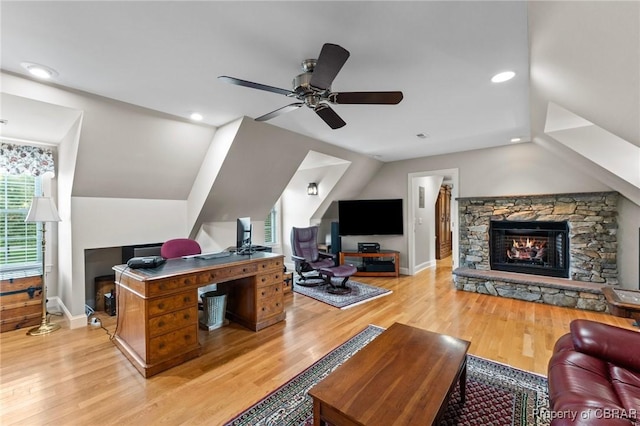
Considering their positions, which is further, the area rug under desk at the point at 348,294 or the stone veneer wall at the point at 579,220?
the area rug under desk at the point at 348,294

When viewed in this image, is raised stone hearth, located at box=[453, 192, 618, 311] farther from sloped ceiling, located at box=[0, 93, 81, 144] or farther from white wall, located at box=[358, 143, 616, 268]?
sloped ceiling, located at box=[0, 93, 81, 144]

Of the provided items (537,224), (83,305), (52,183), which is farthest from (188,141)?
(537,224)

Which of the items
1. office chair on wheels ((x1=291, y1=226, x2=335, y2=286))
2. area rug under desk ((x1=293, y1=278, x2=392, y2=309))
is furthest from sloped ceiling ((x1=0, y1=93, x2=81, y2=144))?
area rug under desk ((x1=293, y1=278, x2=392, y2=309))

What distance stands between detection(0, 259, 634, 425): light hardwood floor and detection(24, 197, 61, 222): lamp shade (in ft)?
4.15

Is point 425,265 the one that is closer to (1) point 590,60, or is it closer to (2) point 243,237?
(2) point 243,237

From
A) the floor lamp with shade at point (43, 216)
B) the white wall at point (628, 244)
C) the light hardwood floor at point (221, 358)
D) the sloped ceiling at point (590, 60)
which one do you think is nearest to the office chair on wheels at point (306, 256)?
the light hardwood floor at point (221, 358)

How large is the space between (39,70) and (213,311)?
2618 millimetres

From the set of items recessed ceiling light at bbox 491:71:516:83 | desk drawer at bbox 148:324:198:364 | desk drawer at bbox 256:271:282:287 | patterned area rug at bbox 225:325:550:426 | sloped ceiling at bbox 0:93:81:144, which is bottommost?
patterned area rug at bbox 225:325:550:426

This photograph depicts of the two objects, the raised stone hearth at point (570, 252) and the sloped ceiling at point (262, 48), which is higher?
the sloped ceiling at point (262, 48)

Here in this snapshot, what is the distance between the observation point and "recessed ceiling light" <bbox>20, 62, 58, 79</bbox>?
2.03 metres

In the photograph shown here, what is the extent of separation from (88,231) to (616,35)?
4.60 meters

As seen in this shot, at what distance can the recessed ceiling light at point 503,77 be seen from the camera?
86.4 inches

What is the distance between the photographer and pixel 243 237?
332 cm

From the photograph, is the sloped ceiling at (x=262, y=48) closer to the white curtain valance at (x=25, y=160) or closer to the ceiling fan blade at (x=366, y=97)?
the ceiling fan blade at (x=366, y=97)
